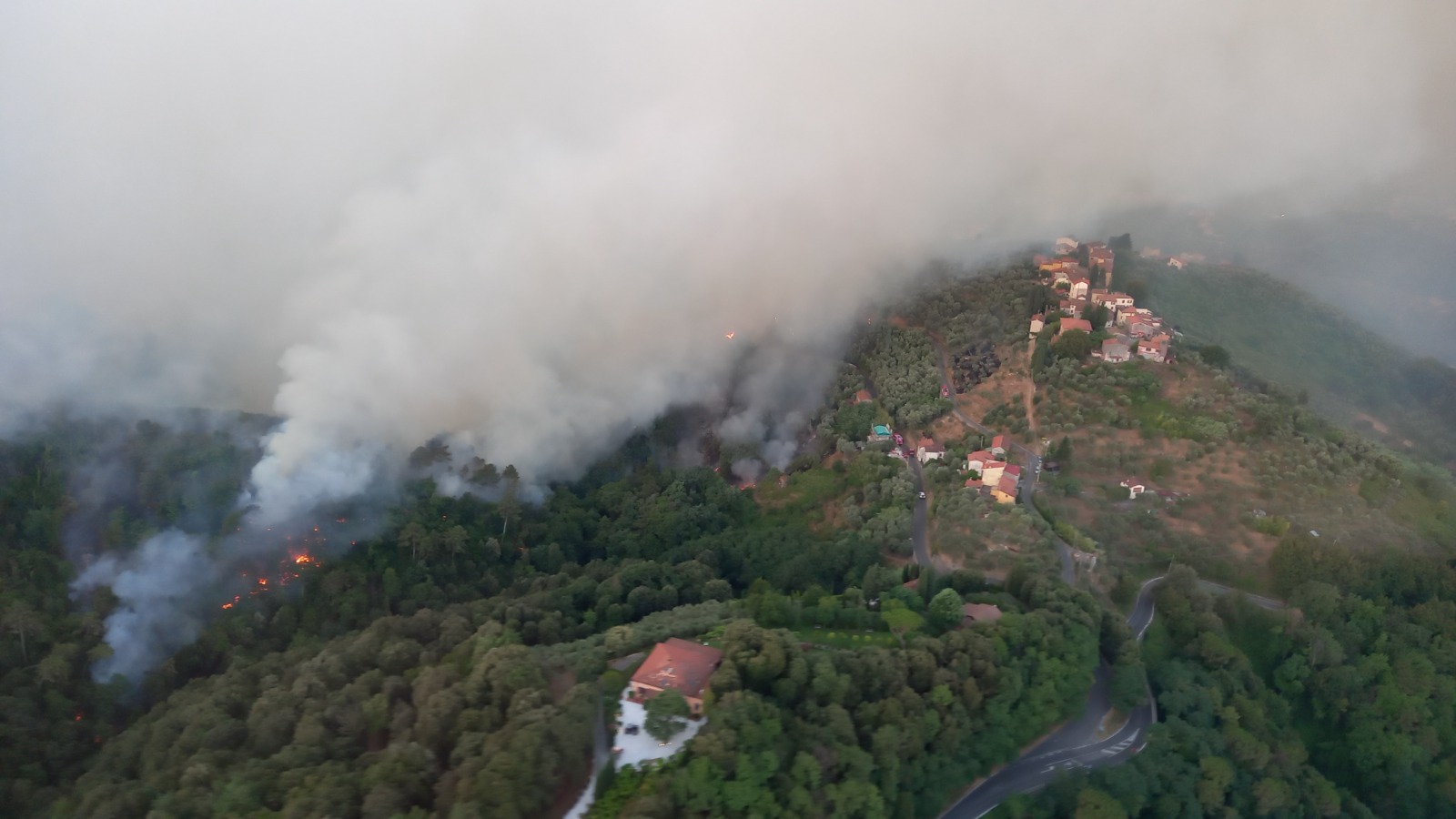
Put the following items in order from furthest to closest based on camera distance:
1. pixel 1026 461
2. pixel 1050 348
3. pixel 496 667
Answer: pixel 1050 348
pixel 1026 461
pixel 496 667

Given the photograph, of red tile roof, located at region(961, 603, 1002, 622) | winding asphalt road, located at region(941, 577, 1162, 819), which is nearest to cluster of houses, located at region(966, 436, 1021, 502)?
red tile roof, located at region(961, 603, 1002, 622)

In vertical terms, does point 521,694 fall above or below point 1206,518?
above

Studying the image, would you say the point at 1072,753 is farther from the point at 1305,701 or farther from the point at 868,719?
the point at 1305,701

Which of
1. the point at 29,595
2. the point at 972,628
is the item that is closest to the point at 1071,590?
the point at 972,628

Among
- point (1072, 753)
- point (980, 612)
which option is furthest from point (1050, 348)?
point (1072, 753)

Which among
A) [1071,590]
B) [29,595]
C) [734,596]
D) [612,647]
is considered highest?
[29,595]

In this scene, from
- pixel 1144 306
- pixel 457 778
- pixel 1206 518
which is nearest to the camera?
pixel 457 778

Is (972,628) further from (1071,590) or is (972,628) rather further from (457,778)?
(457,778)
